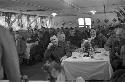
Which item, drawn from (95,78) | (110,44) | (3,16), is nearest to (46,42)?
(110,44)

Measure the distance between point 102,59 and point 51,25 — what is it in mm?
21438

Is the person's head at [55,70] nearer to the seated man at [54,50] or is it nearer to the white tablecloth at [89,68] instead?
the seated man at [54,50]

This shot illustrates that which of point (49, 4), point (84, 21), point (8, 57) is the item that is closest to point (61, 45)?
point (8, 57)

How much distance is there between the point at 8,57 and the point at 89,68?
16.4 ft

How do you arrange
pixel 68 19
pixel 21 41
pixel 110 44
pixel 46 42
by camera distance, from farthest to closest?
pixel 68 19
pixel 46 42
pixel 21 41
pixel 110 44

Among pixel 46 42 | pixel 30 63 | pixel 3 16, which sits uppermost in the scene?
pixel 3 16

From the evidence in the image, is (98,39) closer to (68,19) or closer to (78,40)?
(78,40)

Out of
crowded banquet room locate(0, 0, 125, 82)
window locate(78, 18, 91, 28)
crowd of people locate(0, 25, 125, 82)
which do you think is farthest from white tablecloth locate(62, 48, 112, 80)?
window locate(78, 18, 91, 28)

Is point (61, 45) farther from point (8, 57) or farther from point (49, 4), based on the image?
point (49, 4)

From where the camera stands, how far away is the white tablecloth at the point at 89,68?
18.3 ft

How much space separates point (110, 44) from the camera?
22.4 feet

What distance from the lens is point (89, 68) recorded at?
573 cm

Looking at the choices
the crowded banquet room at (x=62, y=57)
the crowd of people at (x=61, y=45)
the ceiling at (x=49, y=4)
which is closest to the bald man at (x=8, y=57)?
the crowded banquet room at (x=62, y=57)

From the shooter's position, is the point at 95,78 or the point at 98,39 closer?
the point at 95,78
